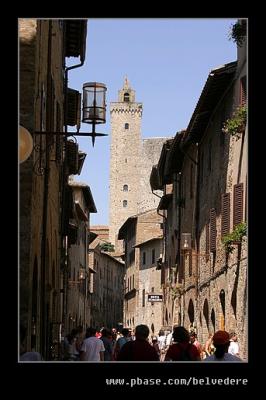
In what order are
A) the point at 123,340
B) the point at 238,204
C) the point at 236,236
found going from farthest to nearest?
the point at 238,204, the point at 123,340, the point at 236,236

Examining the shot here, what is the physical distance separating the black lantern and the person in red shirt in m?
5.37

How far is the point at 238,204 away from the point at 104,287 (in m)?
68.9

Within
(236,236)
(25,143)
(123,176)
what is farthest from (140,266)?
(123,176)

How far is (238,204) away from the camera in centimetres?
2061

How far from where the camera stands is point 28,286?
14.3 meters

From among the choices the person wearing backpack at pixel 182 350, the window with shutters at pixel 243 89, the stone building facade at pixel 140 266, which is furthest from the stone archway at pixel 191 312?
the stone building facade at pixel 140 266

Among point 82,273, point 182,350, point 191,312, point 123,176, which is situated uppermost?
point 123,176

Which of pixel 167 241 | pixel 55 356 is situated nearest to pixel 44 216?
pixel 55 356

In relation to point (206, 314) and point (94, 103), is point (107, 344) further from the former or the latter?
point (206, 314)

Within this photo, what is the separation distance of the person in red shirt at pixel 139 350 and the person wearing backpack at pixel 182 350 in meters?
0.38

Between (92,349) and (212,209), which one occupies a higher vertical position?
(212,209)

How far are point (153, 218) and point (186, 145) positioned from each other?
3380 centimetres

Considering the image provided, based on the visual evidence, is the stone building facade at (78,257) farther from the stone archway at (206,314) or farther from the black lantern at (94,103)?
the black lantern at (94,103)
